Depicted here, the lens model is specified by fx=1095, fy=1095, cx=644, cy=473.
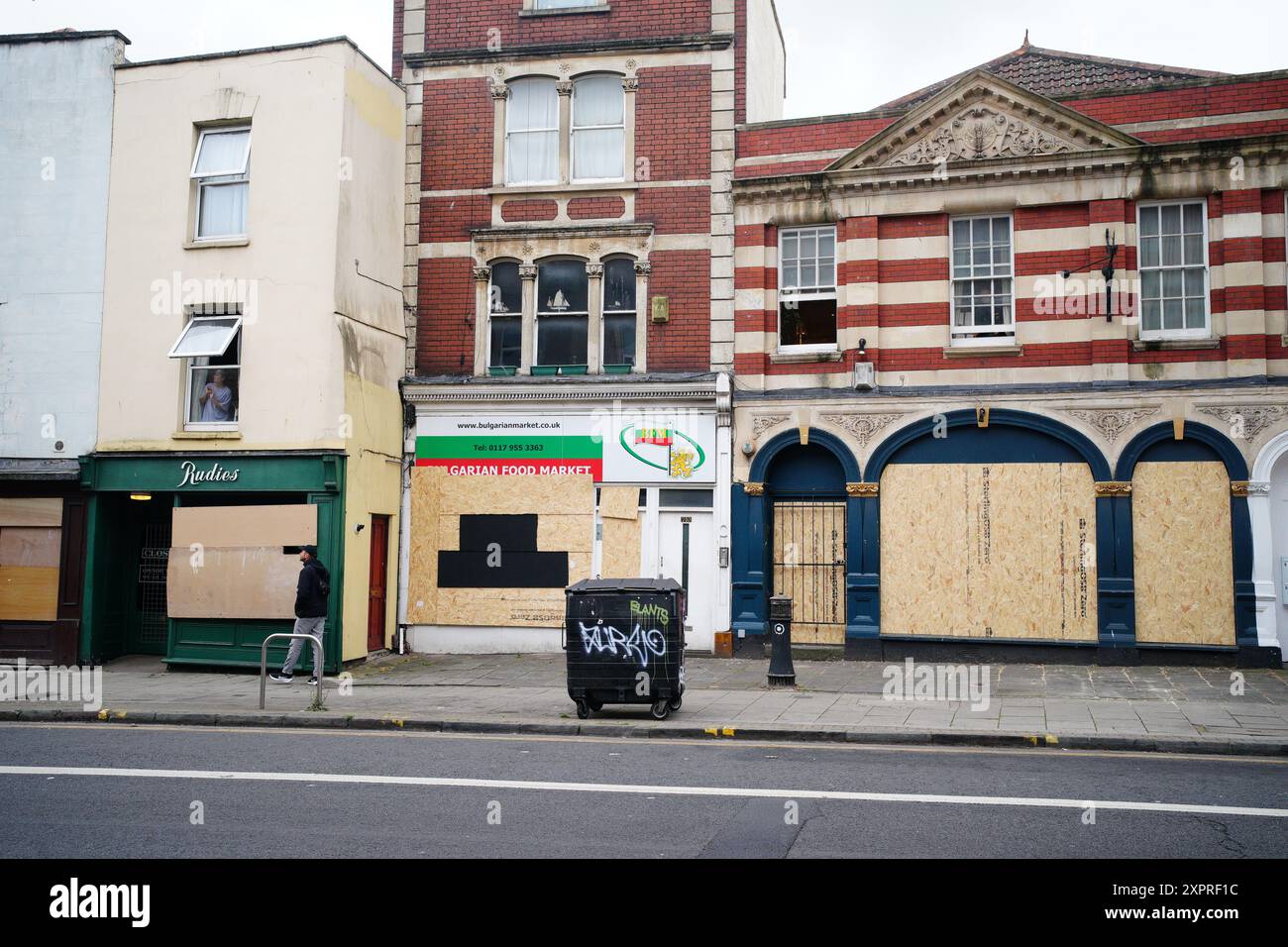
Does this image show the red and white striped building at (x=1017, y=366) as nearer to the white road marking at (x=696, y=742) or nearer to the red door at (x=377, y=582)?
the red door at (x=377, y=582)

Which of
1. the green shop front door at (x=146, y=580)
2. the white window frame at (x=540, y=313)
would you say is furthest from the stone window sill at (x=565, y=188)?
the green shop front door at (x=146, y=580)

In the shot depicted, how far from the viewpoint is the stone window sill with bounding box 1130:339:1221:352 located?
16.8 m

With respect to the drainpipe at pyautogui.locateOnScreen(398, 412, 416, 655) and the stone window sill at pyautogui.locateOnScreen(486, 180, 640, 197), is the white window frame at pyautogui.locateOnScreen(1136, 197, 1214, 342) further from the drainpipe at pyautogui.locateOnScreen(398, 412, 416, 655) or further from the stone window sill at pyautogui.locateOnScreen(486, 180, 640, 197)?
the drainpipe at pyautogui.locateOnScreen(398, 412, 416, 655)

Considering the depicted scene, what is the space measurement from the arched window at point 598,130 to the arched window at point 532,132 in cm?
40

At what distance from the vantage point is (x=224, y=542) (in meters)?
17.5

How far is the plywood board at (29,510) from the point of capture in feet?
60.2

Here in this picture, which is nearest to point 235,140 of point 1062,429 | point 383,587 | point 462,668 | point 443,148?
point 443,148

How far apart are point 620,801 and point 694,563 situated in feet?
34.2

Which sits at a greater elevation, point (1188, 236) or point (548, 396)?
point (1188, 236)

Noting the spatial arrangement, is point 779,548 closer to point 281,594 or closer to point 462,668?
point 462,668

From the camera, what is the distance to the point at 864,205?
723 inches

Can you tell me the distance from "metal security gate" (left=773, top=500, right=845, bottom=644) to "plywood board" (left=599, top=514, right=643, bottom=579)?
2.37 m

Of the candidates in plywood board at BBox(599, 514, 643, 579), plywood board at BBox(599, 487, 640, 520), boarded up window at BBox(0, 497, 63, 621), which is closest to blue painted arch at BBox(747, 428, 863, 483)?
plywood board at BBox(599, 487, 640, 520)

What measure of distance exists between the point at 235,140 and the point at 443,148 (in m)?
3.60
